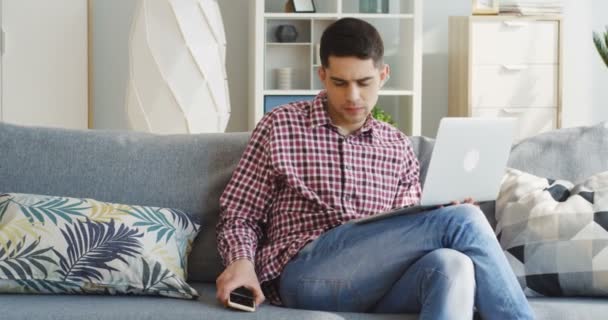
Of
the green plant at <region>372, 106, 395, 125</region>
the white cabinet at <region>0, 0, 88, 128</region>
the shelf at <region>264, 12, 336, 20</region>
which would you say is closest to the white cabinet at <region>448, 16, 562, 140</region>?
the green plant at <region>372, 106, 395, 125</region>

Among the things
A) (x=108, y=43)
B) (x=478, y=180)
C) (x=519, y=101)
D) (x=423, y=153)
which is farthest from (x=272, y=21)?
(x=478, y=180)

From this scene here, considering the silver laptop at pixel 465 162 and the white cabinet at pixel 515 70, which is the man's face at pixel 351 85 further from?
the white cabinet at pixel 515 70

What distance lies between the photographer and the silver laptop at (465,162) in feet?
6.89

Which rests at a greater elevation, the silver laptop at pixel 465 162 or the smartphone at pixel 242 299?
the silver laptop at pixel 465 162

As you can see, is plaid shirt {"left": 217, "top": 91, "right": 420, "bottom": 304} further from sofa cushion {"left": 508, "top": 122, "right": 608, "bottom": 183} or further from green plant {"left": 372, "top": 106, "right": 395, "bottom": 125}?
green plant {"left": 372, "top": 106, "right": 395, "bottom": 125}

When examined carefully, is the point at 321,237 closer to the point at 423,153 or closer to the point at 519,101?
the point at 423,153

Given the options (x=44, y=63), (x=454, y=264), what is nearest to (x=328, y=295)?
(x=454, y=264)

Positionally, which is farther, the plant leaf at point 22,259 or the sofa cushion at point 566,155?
the sofa cushion at point 566,155

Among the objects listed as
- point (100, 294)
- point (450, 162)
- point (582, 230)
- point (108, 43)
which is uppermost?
point (108, 43)

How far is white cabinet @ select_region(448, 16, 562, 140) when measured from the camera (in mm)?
5184

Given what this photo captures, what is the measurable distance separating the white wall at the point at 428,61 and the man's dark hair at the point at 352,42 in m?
3.16

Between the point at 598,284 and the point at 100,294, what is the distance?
114cm

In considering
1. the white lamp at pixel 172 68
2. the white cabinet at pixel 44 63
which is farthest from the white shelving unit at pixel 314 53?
the white lamp at pixel 172 68

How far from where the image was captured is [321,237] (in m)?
2.20
